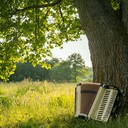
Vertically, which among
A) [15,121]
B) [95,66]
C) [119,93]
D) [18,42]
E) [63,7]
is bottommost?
[15,121]

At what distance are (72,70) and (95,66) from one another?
53.4 m

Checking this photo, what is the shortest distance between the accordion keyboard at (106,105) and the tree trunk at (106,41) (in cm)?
54

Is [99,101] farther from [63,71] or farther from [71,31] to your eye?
[63,71]

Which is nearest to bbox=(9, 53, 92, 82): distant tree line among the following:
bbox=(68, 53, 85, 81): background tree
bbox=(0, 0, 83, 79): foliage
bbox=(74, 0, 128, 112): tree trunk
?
bbox=(68, 53, 85, 81): background tree

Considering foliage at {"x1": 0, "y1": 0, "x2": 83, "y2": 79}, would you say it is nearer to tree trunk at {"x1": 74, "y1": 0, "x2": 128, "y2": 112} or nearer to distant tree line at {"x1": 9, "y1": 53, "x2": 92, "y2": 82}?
tree trunk at {"x1": 74, "y1": 0, "x2": 128, "y2": 112}

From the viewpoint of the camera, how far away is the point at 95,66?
7.65 m

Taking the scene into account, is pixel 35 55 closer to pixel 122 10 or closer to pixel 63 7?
pixel 63 7

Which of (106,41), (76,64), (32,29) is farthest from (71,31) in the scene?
(76,64)

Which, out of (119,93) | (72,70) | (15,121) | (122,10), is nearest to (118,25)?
(122,10)

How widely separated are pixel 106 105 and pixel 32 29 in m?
4.12

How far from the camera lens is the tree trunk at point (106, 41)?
23.9 ft

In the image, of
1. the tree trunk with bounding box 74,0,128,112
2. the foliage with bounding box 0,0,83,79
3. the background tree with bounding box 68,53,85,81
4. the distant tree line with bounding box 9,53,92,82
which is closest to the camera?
the tree trunk with bounding box 74,0,128,112

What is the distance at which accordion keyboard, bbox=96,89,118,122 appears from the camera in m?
6.78

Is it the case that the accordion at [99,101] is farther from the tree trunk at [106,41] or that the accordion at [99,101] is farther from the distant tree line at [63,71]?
the distant tree line at [63,71]
